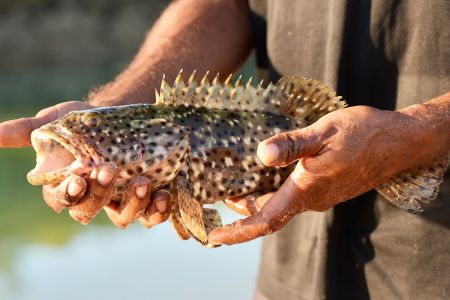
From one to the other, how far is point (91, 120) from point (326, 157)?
1.13m

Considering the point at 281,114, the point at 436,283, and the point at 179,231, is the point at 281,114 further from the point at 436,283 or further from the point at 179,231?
the point at 436,283

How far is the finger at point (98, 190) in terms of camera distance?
3324 mm

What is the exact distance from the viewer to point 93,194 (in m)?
3.34

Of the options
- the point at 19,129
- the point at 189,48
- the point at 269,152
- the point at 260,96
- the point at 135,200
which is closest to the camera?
the point at 269,152

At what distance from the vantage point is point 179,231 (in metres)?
3.73

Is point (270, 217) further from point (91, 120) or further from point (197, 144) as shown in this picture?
point (91, 120)

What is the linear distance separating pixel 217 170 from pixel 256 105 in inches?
16.8

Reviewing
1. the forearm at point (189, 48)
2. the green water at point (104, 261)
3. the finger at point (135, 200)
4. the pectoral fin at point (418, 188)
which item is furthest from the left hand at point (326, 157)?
the green water at point (104, 261)

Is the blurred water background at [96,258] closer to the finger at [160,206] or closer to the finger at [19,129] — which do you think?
the finger at [19,129]

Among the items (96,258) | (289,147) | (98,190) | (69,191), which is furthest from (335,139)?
(96,258)

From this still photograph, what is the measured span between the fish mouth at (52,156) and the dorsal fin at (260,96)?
1.81ft

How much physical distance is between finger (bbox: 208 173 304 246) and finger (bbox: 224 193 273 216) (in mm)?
300

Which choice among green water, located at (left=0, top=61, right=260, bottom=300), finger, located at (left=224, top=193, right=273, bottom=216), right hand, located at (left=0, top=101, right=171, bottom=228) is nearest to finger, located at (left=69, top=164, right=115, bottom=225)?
right hand, located at (left=0, top=101, right=171, bottom=228)

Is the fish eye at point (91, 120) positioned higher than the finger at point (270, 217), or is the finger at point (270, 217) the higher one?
the fish eye at point (91, 120)
